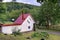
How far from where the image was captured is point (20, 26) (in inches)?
784

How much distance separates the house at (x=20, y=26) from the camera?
1875 centimetres

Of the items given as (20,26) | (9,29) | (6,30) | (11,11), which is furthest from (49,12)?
(6,30)

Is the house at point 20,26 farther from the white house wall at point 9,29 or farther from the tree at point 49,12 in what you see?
the tree at point 49,12

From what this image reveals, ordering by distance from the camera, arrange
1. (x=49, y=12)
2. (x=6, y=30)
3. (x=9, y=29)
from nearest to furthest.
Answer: (x=6, y=30), (x=9, y=29), (x=49, y=12)

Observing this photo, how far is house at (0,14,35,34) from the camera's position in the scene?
1875 cm

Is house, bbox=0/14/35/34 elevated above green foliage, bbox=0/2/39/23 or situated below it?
above

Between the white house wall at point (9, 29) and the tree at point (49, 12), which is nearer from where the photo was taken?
the white house wall at point (9, 29)

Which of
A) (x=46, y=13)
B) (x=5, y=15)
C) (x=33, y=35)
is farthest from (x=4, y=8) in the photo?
(x=33, y=35)

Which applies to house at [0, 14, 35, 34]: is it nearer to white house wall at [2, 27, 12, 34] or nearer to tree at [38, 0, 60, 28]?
white house wall at [2, 27, 12, 34]

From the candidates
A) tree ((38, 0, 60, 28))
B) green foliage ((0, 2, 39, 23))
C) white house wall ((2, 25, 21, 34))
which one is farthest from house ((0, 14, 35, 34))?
green foliage ((0, 2, 39, 23))

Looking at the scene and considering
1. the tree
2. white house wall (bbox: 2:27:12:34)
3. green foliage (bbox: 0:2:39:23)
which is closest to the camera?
white house wall (bbox: 2:27:12:34)

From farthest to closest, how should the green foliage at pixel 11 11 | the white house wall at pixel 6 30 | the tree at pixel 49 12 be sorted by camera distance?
the green foliage at pixel 11 11 → the tree at pixel 49 12 → the white house wall at pixel 6 30

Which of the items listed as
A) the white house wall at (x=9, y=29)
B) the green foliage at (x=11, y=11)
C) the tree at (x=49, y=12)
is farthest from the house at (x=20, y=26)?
the green foliage at (x=11, y=11)

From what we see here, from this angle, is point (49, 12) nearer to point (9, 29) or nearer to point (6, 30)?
point (9, 29)
